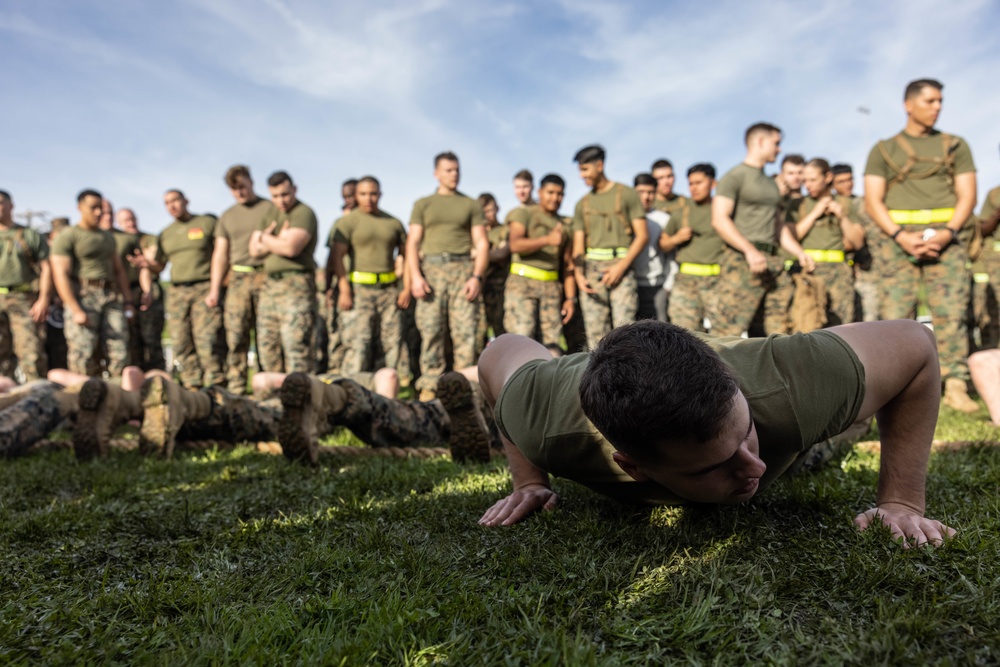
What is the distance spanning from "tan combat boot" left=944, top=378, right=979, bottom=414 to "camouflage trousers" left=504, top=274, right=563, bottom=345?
3.42m

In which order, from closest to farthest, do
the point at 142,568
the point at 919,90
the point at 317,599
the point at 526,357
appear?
the point at 317,599
the point at 142,568
the point at 526,357
the point at 919,90

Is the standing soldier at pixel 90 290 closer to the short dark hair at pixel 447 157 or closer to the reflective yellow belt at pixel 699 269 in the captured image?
the short dark hair at pixel 447 157

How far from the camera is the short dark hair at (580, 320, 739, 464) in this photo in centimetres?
163

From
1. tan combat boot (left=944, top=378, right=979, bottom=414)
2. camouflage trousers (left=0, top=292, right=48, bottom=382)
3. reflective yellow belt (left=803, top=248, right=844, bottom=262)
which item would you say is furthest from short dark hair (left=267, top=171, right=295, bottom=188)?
tan combat boot (left=944, top=378, right=979, bottom=414)

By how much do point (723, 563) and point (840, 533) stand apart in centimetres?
52

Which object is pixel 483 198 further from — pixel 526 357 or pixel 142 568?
pixel 142 568

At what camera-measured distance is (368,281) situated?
6.89 m

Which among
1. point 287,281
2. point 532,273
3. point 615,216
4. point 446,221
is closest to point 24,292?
point 287,281

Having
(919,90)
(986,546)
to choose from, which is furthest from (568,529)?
(919,90)

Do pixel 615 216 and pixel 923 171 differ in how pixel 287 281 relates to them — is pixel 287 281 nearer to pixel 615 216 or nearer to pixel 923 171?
pixel 615 216

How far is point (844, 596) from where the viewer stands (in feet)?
5.52

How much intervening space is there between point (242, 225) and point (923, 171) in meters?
6.38

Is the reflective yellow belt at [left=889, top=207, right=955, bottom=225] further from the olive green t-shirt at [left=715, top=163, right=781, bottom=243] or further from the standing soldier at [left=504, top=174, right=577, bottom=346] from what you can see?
the standing soldier at [left=504, top=174, right=577, bottom=346]

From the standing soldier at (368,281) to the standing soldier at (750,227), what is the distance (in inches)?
124
